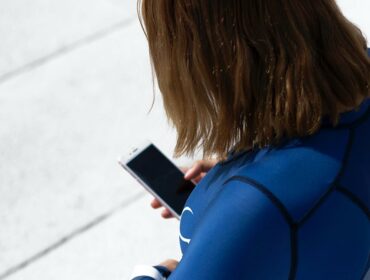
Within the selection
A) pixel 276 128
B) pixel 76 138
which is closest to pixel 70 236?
pixel 76 138

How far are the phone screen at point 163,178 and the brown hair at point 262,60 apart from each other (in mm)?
820

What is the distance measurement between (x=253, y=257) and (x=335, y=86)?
14.4 inches

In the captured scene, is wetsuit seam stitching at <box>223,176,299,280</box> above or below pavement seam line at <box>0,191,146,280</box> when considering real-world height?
above

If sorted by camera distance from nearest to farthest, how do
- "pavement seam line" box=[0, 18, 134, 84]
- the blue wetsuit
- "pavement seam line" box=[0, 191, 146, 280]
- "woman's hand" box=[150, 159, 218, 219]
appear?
the blue wetsuit, "woman's hand" box=[150, 159, 218, 219], "pavement seam line" box=[0, 191, 146, 280], "pavement seam line" box=[0, 18, 134, 84]

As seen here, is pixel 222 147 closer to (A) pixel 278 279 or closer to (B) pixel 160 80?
(B) pixel 160 80

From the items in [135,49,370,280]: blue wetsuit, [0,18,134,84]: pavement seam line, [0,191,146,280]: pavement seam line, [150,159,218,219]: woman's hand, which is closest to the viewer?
[135,49,370,280]: blue wetsuit

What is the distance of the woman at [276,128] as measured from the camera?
1.24 metres

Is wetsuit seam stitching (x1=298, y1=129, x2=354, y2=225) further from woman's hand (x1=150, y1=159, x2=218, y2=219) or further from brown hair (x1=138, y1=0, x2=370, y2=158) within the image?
woman's hand (x1=150, y1=159, x2=218, y2=219)

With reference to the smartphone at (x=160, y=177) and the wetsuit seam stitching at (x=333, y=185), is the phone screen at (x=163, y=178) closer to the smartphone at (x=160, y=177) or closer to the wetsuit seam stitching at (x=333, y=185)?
the smartphone at (x=160, y=177)

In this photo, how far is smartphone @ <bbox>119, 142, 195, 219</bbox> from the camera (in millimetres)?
2219

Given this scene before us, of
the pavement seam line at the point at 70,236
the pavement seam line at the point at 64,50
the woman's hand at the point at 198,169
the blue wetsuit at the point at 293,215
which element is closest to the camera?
the blue wetsuit at the point at 293,215

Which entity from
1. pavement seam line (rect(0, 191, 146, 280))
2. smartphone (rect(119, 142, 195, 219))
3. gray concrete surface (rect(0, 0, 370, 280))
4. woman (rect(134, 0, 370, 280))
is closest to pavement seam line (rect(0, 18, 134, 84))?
gray concrete surface (rect(0, 0, 370, 280))

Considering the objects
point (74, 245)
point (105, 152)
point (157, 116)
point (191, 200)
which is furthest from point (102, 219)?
point (191, 200)

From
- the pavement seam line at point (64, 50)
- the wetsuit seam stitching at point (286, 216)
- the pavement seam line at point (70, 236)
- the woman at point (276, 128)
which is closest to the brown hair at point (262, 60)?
the woman at point (276, 128)
